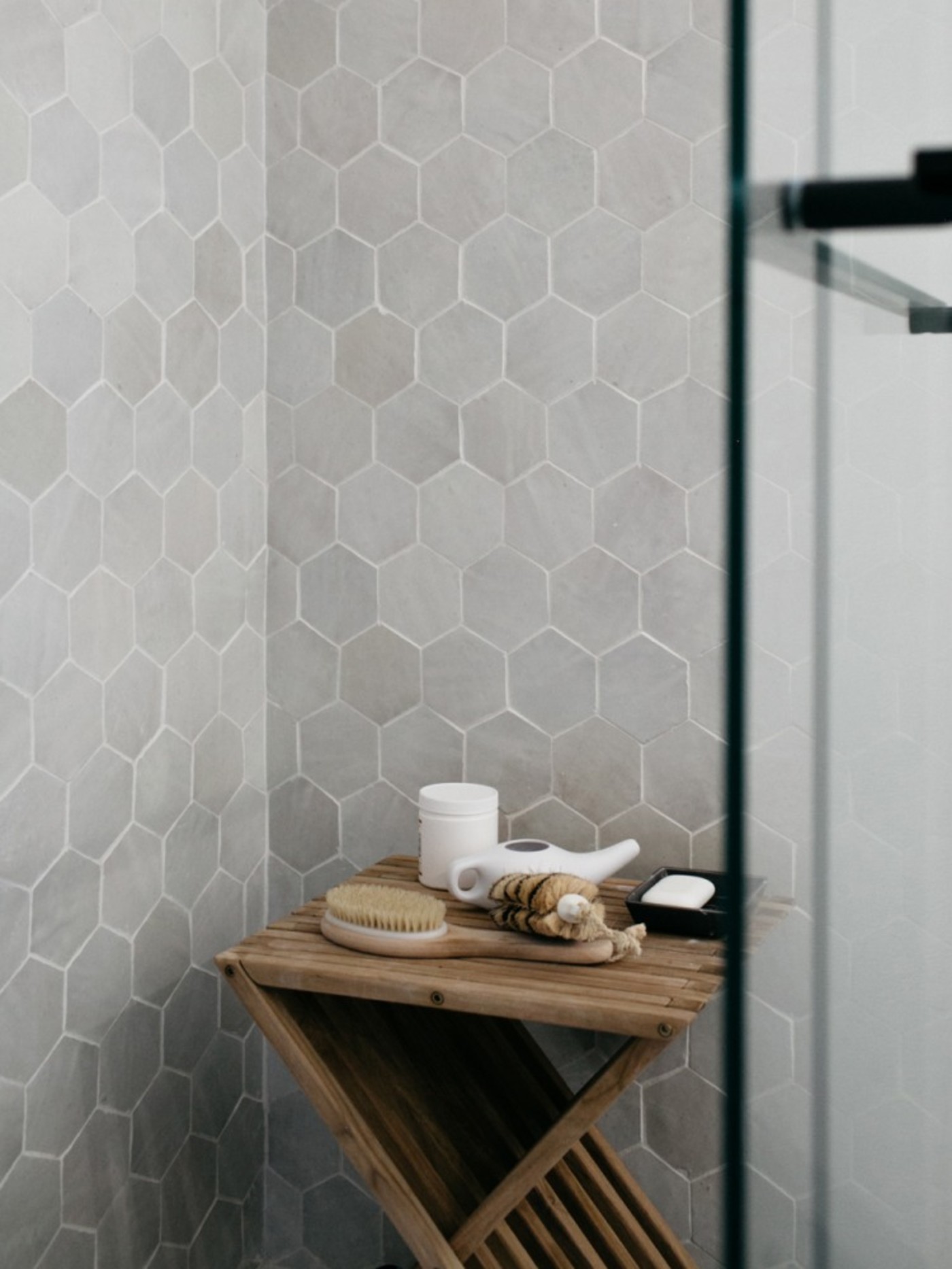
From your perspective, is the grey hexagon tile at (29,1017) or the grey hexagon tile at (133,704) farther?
the grey hexagon tile at (133,704)

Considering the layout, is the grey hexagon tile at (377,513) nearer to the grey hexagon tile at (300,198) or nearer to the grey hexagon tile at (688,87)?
the grey hexagon tile at (300,198)

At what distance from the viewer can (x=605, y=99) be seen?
1550 millimetres

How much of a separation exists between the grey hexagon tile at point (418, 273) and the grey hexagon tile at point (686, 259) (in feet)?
0.86

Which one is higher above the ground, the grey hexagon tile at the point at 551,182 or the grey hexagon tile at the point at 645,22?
the grey hexagon tile at the point at 645,22

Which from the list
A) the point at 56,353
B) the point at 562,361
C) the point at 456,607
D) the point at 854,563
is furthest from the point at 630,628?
the point at 854,563

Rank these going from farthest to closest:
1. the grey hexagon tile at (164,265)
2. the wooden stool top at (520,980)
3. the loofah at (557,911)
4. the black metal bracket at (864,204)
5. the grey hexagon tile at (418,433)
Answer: the grey hexagon tile at (418,433), the grey hexagon tile at (164,265), the loofah at (557,911), the wooden stool top at (520,980), the black metal bracket at (864,204)

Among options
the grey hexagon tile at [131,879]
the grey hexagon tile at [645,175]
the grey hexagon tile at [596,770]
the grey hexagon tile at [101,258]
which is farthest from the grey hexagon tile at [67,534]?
the grey hexagon tile at [645,175]

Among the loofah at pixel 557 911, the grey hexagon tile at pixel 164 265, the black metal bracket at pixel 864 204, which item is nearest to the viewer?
the black metal bracket at pixel 864 204

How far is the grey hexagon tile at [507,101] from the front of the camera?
1.57 metres

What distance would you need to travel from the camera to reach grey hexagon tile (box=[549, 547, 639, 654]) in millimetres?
1585

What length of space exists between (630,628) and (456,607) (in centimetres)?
24

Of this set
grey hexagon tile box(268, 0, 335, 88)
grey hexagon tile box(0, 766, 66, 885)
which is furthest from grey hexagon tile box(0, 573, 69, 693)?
grey hexagon tile box(268, 0, 335, 88)

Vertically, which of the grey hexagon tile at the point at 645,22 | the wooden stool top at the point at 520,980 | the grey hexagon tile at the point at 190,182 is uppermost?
the grey hexagon tile at the point at 645,22

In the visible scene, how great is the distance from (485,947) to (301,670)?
24.1 inches
